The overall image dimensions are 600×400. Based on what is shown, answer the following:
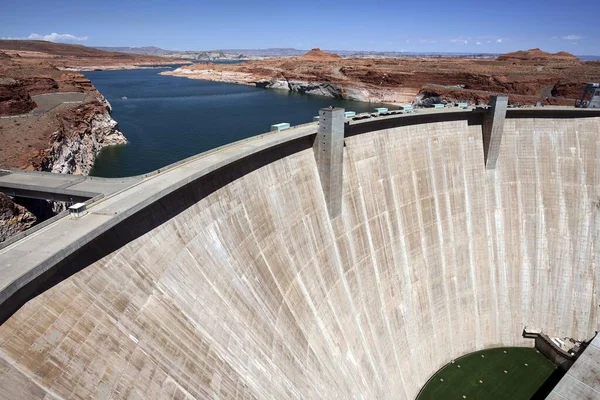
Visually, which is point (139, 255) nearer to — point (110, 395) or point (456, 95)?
point (110, 395)

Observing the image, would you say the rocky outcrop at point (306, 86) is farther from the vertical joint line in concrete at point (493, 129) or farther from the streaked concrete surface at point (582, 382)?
the streaked concrete surface at point (582, 382)

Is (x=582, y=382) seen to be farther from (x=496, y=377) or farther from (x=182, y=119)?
(x=182, y=119)

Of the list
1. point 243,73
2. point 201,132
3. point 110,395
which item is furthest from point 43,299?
point 243,73

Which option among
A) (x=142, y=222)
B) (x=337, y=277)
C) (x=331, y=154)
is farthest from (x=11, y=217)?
(x=337, y=277)

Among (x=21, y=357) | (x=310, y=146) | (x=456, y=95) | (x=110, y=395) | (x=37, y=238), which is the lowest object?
(x=110, y=395)

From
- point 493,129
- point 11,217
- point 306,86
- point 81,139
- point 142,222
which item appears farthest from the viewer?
point 306,86

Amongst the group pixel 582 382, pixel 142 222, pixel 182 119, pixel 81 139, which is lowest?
pixel 582 382
